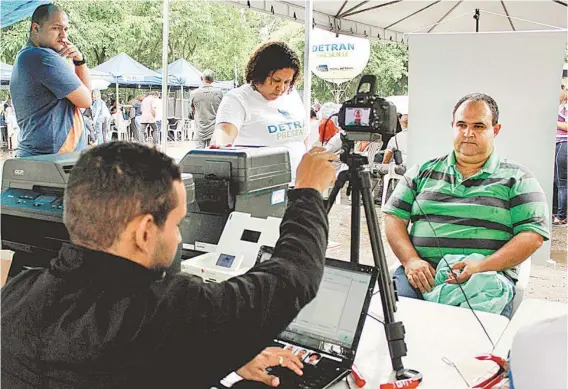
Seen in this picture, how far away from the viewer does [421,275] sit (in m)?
2.02

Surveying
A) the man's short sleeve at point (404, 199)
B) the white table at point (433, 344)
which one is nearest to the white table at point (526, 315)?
the white table at point (433, 344)

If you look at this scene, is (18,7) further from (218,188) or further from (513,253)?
(513,253)

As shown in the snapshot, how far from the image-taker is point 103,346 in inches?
32.2

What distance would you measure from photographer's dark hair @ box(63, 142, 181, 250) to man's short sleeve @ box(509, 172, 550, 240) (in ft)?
5.09

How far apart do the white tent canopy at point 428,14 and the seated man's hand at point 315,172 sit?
3.80 metres

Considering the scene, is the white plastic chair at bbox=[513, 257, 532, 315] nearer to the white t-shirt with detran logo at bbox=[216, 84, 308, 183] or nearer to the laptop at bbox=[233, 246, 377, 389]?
the laptop at bbox=[233, 246, 377, 389]

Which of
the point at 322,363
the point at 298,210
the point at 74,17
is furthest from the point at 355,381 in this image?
the point at 74,17

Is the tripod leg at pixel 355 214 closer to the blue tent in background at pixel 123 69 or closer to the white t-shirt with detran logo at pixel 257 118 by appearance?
the white t-shirt with detran logo at pixel 257 118

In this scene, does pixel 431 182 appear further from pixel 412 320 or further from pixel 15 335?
pixel 15 335

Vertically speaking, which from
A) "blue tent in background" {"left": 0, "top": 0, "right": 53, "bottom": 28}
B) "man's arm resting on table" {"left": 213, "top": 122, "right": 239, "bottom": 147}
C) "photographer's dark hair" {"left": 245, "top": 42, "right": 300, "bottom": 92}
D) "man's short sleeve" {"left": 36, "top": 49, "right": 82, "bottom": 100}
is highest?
"blue tent in background" {"left": 0, "top": 0, "right": 53, "bottom": 28}

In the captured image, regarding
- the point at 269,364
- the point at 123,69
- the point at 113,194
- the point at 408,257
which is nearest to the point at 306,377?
the point at 269,364

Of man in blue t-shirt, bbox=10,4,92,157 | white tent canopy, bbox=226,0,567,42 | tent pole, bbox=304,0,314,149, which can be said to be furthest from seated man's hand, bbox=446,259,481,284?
white tent canopy, bbox=226,0,567,42

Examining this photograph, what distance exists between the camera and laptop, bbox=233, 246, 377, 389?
116cm

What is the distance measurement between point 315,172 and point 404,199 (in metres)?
1.29
